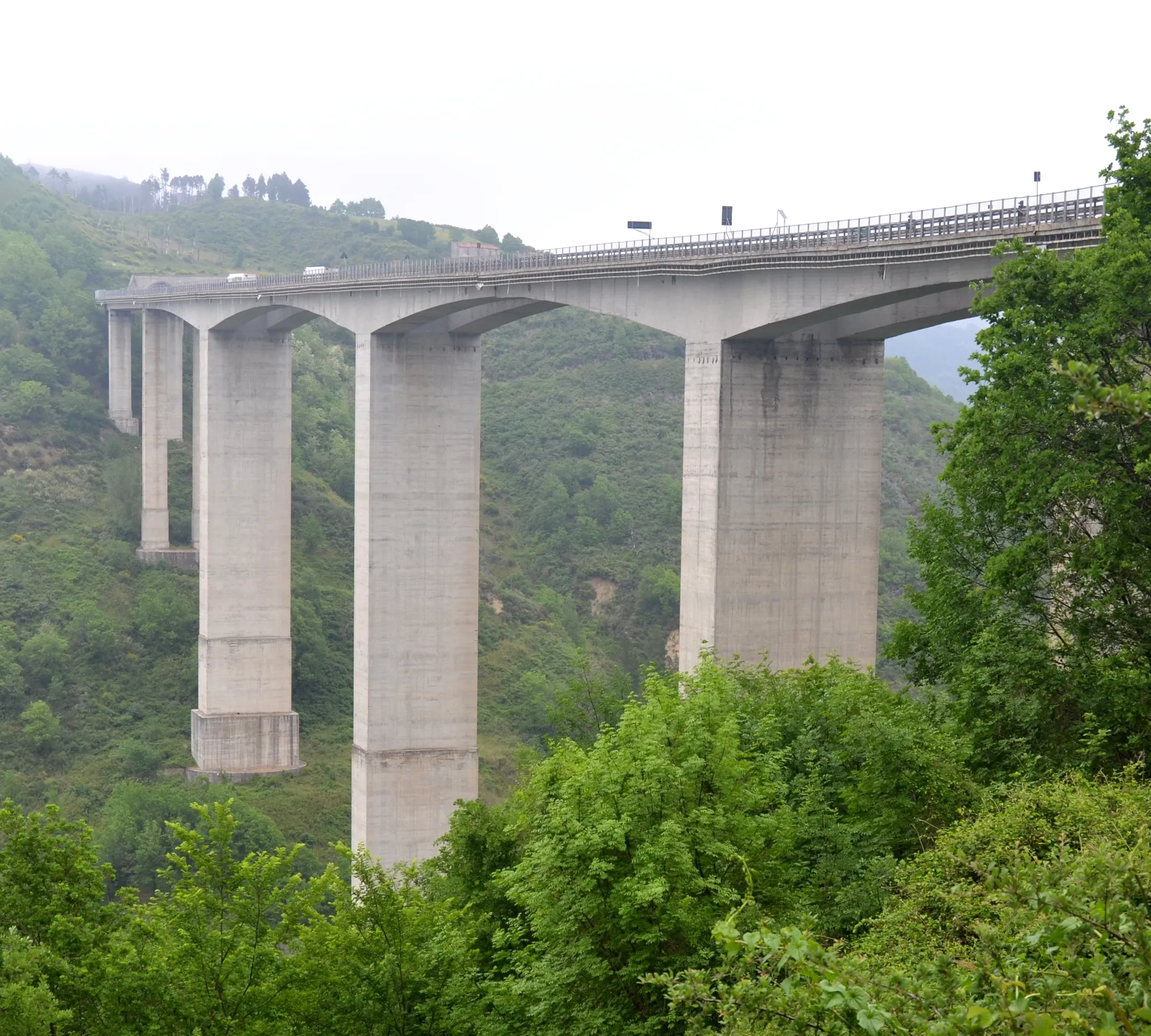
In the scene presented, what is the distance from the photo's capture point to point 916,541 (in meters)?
26.9

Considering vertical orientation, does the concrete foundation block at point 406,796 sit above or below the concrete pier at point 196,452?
below

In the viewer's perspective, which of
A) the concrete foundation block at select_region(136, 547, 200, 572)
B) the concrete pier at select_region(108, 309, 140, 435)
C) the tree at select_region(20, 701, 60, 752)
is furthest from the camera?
the concrete pier at select_region(108, 309, 140, 435)

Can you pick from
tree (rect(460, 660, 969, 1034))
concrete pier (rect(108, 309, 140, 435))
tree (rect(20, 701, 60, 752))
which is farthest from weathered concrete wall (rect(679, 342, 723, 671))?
concrete pier (rect(108, 309, 140, 435))

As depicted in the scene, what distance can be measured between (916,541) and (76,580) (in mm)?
50491

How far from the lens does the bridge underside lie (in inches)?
1316

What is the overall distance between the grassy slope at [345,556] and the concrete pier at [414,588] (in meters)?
6.67

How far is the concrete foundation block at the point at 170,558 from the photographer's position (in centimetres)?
7144

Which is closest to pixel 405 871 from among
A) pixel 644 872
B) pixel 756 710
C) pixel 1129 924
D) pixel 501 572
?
pixel 756 710

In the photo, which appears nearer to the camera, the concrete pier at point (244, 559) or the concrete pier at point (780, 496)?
the concrete pier at point (780, 496)

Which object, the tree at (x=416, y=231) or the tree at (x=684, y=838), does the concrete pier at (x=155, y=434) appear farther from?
the tree at (x=416, y=231)

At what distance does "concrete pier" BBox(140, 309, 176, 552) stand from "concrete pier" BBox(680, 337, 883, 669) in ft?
142

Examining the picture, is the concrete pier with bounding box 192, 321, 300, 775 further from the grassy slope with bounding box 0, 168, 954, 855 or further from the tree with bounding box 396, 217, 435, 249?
the tree with bounding box 396, 217, 435, 249

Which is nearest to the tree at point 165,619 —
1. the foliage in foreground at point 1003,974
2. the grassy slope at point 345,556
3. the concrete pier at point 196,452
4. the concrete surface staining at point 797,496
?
the grassy slope at point 345,556

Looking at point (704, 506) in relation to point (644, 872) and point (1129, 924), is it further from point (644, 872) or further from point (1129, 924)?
point (1129, 924)
